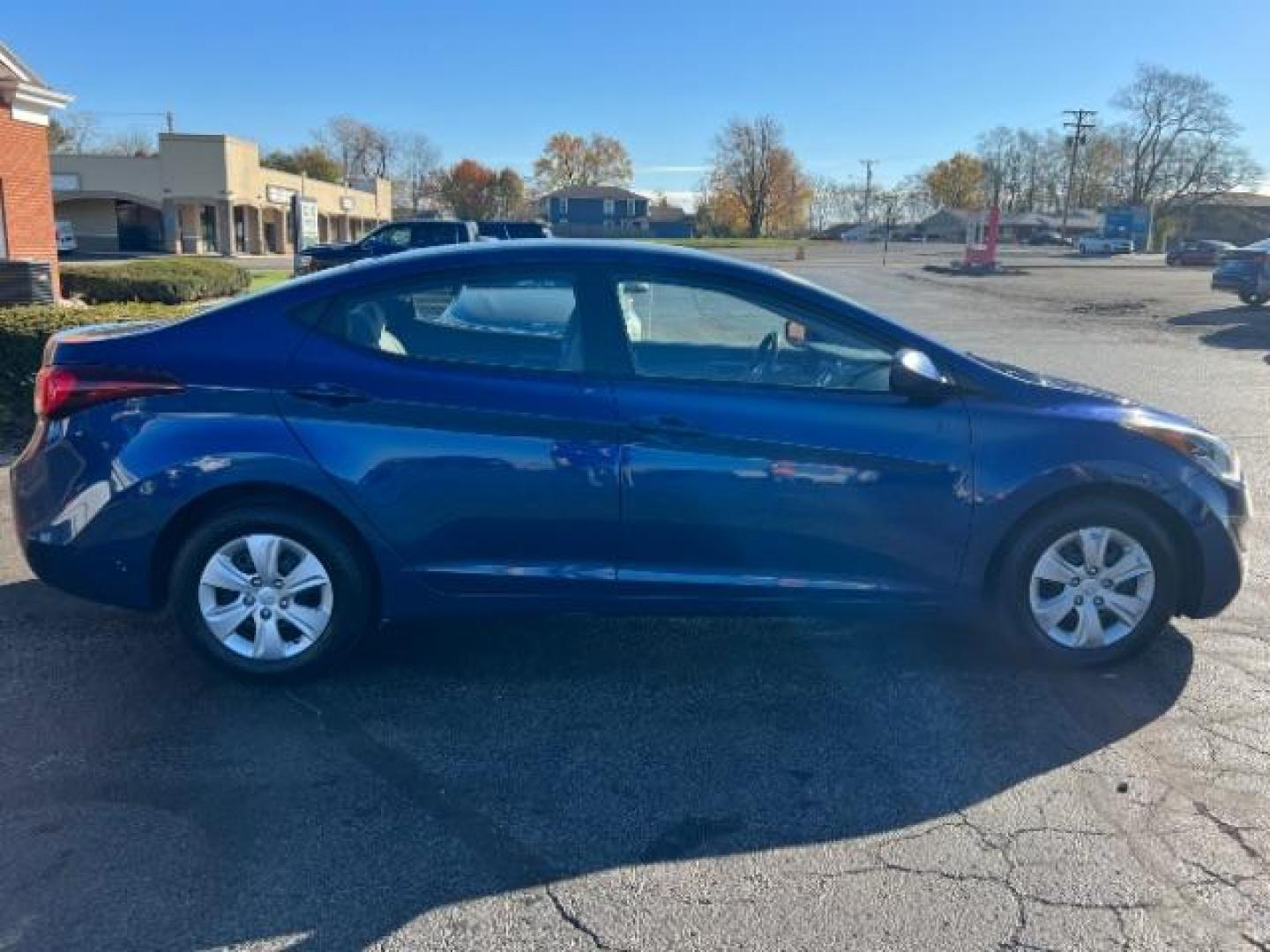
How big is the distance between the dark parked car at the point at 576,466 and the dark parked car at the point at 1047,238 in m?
113

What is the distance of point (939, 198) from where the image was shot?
448 feet

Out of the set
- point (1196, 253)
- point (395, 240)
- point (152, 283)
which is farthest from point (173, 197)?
point (1196, 253)

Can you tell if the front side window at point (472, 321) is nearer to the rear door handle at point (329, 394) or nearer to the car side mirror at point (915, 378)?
the rear door handle at point (329, 394)

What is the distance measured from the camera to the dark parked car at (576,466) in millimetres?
3791

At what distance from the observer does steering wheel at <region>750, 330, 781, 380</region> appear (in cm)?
398

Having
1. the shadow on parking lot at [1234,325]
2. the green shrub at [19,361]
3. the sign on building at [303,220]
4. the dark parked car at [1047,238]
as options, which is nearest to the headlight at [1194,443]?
the green shrub at [19,361]

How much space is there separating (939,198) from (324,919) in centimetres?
14524

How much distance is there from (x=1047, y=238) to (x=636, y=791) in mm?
119617

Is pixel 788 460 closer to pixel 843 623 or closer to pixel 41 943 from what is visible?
pixel 843 623

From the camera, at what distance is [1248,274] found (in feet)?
80.9

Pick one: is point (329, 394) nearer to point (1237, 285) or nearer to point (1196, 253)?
point (1237, 285)

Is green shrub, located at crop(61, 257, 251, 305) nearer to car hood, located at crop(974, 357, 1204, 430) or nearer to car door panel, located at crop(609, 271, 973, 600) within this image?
car door panel, located at crop(609, 271, 973, 600)

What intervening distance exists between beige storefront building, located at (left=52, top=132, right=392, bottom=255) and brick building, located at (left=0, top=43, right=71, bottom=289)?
36596 mm

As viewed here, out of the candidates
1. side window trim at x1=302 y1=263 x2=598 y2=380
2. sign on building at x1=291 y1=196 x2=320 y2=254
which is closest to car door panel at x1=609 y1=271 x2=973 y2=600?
side window trim at x1=302 y1=263 x2=598 y2=380
